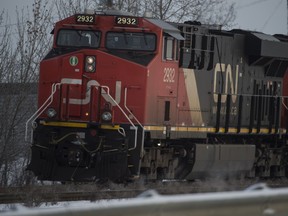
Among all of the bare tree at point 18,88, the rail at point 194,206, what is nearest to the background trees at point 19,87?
the bare tree at point 18,88

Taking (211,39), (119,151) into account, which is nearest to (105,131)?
(119,151)

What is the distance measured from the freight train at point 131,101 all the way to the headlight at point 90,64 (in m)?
0.02

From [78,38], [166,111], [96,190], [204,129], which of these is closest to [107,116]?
[166,111]

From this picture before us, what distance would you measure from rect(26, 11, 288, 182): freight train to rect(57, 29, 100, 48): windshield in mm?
25

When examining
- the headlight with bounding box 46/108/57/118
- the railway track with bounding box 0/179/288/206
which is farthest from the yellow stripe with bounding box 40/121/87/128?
the railway track with bounding box 0/179/288/206

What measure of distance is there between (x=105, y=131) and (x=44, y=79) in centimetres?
213

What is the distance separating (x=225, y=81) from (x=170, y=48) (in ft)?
9.45

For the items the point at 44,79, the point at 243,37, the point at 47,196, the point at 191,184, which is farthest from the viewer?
the point at 243,37

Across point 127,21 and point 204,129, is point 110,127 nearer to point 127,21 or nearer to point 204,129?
point 127,21

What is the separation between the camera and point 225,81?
18.6 meters

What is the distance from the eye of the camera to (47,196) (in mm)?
13867

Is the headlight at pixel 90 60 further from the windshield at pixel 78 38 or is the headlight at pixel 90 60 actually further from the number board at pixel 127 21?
the number board at pixel 127 21

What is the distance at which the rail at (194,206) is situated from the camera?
5.47 meters

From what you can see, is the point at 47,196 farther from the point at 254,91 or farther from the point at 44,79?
the point at 254,91
